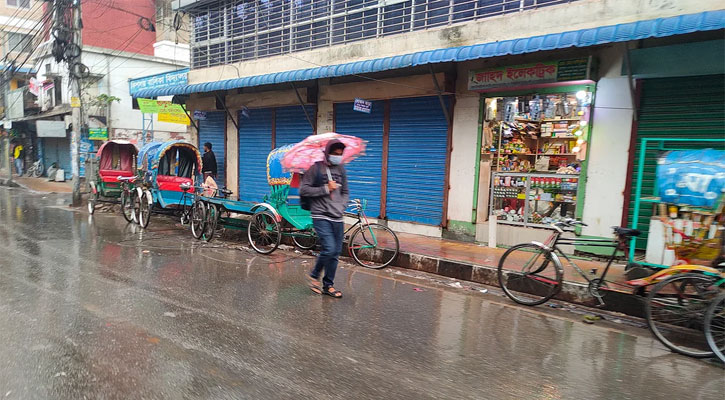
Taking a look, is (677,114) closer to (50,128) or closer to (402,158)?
(402,158)

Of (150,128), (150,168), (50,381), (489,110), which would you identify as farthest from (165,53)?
(50,381)

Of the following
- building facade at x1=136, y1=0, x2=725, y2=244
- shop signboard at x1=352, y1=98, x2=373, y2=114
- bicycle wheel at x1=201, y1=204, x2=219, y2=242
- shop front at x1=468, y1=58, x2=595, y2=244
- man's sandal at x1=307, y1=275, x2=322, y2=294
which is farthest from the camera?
shop signboard at x1=352, y1=98, x2=373, y2=114

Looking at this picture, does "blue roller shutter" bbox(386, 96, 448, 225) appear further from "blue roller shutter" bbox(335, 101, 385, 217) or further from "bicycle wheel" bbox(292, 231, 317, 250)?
"bicycle wheel" bbox(292, 231, 317, 250)

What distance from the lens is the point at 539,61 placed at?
7.65 meters

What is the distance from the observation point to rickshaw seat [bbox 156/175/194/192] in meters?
10.2

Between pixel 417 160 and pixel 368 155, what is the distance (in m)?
1.40

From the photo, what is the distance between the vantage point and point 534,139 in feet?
27.9

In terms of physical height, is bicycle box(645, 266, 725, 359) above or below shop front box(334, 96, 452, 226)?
below

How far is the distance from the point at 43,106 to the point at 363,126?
76.8ft

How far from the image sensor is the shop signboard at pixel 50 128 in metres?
22.7

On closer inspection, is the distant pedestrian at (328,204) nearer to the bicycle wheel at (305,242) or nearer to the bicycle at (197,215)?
the bicycle wheel at (305,242)

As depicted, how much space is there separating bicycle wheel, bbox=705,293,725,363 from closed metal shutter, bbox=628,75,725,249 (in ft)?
9.00

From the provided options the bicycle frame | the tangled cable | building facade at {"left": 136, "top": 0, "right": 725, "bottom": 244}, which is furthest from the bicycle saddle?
the tangled cable

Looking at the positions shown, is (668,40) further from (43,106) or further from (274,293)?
(43,106)
